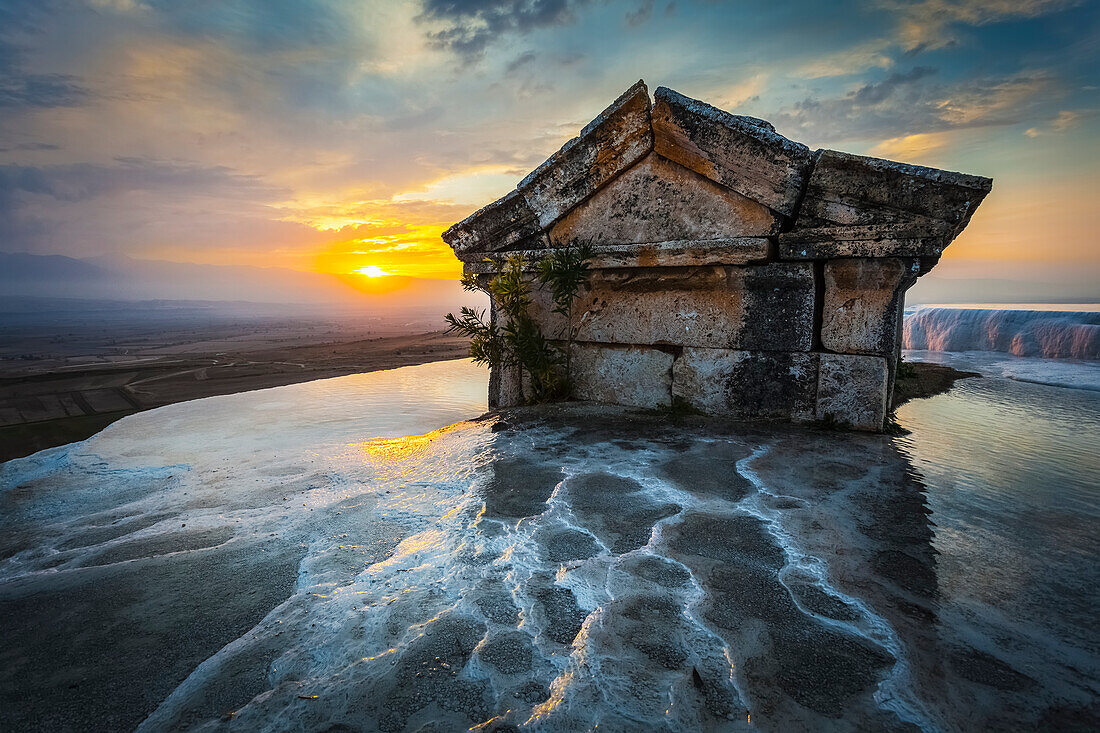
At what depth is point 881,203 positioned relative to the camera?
381 centimetres

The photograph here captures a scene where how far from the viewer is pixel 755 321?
4.33 meters

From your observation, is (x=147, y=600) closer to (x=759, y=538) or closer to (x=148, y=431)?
(x=759, y=538)

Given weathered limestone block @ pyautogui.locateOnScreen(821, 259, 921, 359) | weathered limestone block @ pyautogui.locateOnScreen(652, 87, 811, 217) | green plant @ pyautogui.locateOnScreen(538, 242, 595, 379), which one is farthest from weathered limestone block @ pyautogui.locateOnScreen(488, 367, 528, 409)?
weathered limestone block @ pyautogui.locateOnScreen(821, 259, 921, 359)

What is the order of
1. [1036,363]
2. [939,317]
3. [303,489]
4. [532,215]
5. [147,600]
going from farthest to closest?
1. [939,317]
2. [1036,363]
3. [532,215]
4. [303,489]
5. [147,600]

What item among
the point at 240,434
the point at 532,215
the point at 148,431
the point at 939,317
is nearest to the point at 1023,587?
the point at 532,215

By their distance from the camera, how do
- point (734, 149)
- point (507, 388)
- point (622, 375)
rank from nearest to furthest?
point (734, 149) < point (622, 375) < point (507, 388)

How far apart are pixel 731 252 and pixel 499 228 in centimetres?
247

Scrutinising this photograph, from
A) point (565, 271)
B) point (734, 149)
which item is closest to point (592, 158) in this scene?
point (565, 271)

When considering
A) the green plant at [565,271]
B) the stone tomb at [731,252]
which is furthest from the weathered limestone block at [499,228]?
the green plant at [565,271]

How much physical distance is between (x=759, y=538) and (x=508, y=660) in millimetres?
→ 1303

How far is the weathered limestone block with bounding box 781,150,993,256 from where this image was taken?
3.57 meters

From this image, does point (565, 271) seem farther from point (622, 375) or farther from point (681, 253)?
point (622, 375)

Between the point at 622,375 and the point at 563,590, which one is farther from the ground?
the point at 622,375

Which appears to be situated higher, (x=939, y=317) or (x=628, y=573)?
(x=939, y=317)
